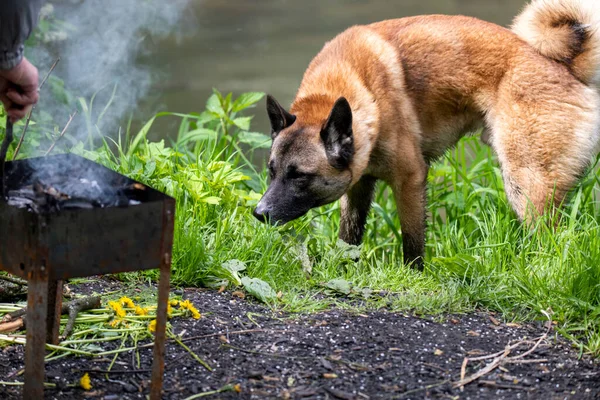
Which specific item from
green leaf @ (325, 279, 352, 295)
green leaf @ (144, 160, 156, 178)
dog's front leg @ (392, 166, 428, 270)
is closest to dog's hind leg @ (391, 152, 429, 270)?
dog's front leg @ (392, 166, 428, 270)

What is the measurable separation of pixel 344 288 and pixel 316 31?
6.76m

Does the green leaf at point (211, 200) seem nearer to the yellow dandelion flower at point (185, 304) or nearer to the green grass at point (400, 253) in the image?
the green grass at point (400, 253)

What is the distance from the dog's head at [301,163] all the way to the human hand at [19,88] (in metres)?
1.78

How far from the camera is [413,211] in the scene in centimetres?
480

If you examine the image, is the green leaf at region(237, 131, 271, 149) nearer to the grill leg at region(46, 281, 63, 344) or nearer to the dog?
the dog

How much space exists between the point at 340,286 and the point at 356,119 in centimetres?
110

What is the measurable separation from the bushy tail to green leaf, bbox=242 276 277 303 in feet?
7.90

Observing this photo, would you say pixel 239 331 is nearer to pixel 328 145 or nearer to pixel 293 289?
pixel 293 289

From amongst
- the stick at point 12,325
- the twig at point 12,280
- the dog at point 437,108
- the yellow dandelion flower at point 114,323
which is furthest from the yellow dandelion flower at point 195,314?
the dog at point 437,108

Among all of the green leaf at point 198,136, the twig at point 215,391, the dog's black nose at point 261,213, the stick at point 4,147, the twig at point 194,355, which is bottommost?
the twig at point 194,355

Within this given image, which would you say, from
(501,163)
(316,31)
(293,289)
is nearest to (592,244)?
(501,163)

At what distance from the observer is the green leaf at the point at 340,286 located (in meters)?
3.87

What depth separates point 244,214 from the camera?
4559 mm

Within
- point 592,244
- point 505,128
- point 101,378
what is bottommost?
point 101,378
